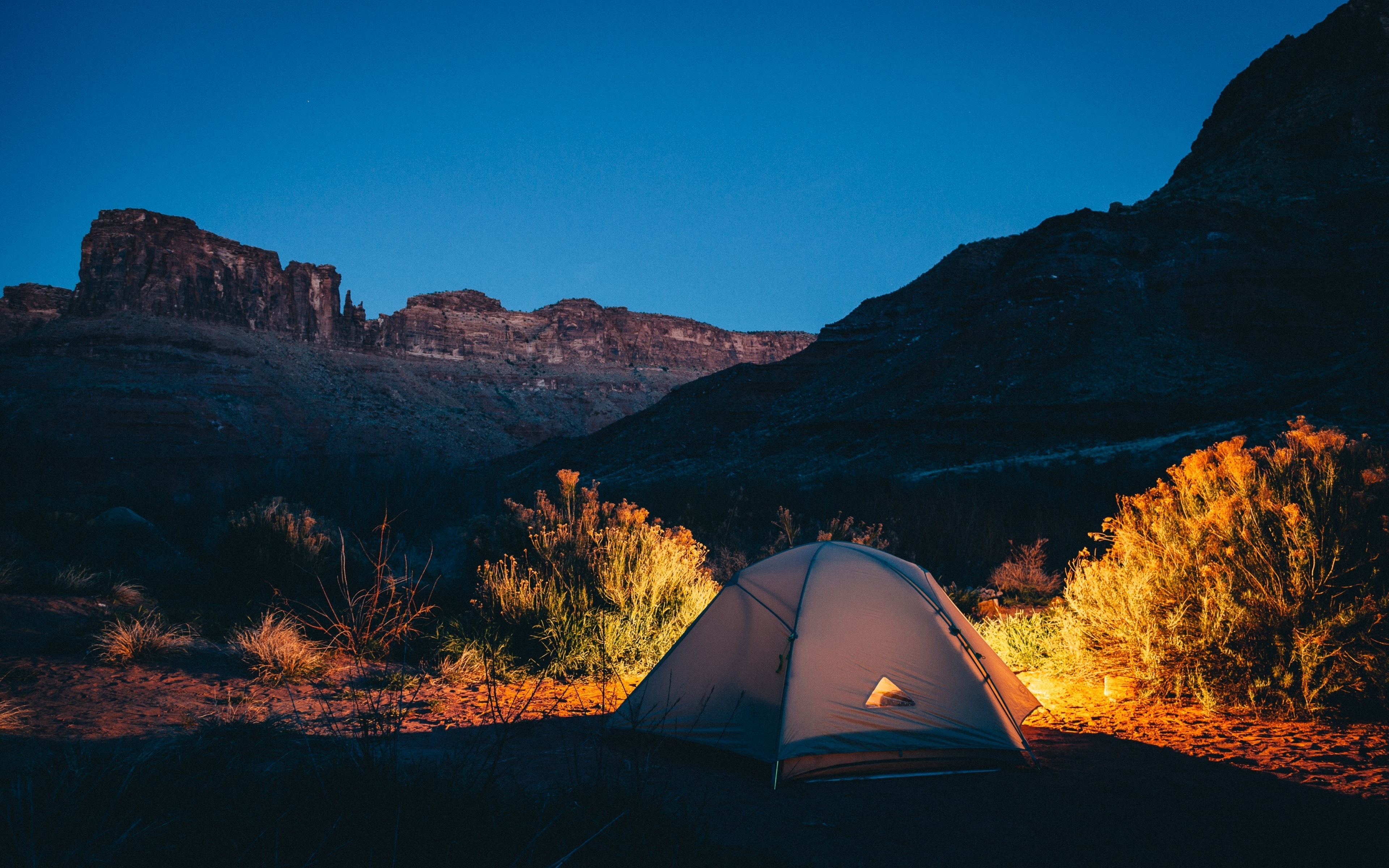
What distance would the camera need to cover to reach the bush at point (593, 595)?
23.3 feet

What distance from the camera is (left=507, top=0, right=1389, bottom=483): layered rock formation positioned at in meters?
26.3

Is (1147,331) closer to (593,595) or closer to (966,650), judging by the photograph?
(593,595)

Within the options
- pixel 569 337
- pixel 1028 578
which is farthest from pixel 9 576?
pixel 569 337

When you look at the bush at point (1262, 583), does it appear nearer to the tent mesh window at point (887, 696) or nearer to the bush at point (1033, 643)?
the bush at point (1033, 643)

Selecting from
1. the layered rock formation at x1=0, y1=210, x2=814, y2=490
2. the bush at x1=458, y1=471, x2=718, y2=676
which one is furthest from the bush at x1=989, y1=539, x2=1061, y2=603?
the layered rock formation at x1=0, y1=210, x2=814, y2=490

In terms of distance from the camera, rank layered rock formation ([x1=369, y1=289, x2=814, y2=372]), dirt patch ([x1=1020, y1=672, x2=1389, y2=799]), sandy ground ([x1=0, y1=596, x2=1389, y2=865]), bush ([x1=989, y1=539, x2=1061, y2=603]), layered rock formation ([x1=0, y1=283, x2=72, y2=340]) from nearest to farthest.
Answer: sandy ground ([x1=0, y1=596, x2=1389, y2=865])
dirt patch ([x1=1020, y1=672, x2=1389, y2=799])
bush ([x1=989, y1=539, x2=1061, y2=603])
layered rock formation ([x1=0, y1=283, x2=72, y2=340])
layered rock formation ([x1=369, y1=289, x2=814, y2=372])

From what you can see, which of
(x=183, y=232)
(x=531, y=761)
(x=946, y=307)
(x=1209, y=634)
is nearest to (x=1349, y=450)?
(x=1209, y=634)

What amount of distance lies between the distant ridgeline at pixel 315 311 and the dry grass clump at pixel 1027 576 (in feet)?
222

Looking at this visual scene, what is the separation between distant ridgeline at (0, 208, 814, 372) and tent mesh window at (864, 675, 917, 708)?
74.4 m

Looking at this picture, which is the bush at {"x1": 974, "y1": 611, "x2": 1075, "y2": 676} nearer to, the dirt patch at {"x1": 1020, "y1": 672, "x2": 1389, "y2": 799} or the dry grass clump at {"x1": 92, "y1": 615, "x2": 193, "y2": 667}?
the dirt patch at {"x1": 1020, "y1": 672, "x2": 1389, "y2": 799}

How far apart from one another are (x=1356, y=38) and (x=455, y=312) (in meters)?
79.6

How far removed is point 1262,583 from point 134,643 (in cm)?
956

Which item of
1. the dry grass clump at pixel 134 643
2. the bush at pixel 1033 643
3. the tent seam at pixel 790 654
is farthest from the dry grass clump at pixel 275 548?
the bush at pixel 1033 643

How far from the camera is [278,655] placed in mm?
6266
